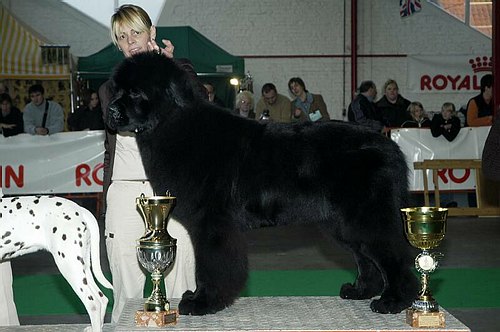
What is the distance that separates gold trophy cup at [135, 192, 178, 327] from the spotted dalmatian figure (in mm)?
213

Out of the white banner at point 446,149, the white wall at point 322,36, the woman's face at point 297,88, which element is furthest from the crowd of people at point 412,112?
the white wall at point 322,36

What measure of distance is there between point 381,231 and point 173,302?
1006 mm

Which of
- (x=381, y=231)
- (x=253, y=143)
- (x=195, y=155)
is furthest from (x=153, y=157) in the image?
(x=381, y=231)

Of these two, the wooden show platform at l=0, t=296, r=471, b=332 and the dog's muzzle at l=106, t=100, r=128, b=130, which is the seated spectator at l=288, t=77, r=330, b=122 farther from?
the dog's muzzle at l=106, t=100, r=128, b=130

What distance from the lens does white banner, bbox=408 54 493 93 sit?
16062 mm

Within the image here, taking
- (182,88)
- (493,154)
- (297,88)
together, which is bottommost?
(493,154)

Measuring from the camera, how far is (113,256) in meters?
3.93

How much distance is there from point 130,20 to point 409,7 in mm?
14026

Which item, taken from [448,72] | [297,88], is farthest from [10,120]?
[448,72]

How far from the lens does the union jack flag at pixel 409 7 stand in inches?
659

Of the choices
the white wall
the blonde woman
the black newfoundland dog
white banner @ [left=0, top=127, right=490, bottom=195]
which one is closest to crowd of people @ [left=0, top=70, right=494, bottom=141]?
white banner @ [left=0, top=127, right=490, bottom=195]

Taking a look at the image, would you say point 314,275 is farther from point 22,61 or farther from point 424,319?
point 22,61

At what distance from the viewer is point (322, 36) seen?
16984mm

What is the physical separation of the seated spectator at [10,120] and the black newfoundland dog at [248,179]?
7.93 m
